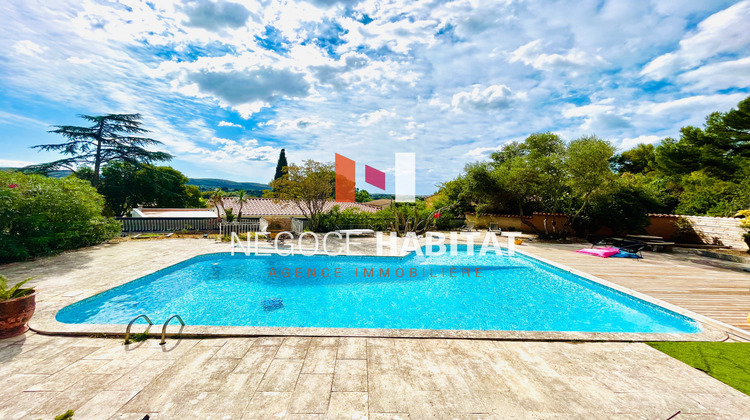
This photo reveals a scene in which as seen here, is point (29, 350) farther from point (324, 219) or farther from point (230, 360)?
point (324, 219)

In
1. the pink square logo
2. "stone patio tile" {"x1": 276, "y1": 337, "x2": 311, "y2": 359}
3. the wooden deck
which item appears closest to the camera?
"stone patio tile" {"x1": 276, "y1": 337, "x2": 311, "y2": 359}

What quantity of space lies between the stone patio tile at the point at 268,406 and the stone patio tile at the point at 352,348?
94cm

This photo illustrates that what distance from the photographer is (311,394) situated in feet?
9.09

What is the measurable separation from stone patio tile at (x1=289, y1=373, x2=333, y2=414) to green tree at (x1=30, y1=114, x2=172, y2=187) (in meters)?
35.8

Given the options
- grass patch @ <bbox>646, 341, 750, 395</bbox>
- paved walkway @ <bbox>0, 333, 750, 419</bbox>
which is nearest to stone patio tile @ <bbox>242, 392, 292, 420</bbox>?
paved walkway @ <bbox>0, 333, 750, 419</bbox>

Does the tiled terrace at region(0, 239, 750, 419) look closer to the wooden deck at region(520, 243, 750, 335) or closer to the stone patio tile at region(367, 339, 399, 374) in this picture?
the stone patio tile at region(367, 339, 399, 374)

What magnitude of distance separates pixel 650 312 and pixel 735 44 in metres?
12.6

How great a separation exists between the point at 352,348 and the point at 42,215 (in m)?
11.8

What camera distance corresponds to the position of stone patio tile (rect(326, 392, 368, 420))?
2490mm

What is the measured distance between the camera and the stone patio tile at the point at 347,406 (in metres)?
2.49

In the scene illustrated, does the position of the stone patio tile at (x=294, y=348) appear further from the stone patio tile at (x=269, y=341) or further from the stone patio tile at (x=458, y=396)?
the stone patio tile at (x=458, y=396)

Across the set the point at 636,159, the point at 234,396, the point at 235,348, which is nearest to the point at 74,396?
the point at 235,348

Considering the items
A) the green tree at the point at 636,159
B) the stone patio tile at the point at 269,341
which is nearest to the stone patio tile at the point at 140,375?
the stone patio tile at the point at 269,341

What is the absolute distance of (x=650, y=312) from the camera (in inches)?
231
